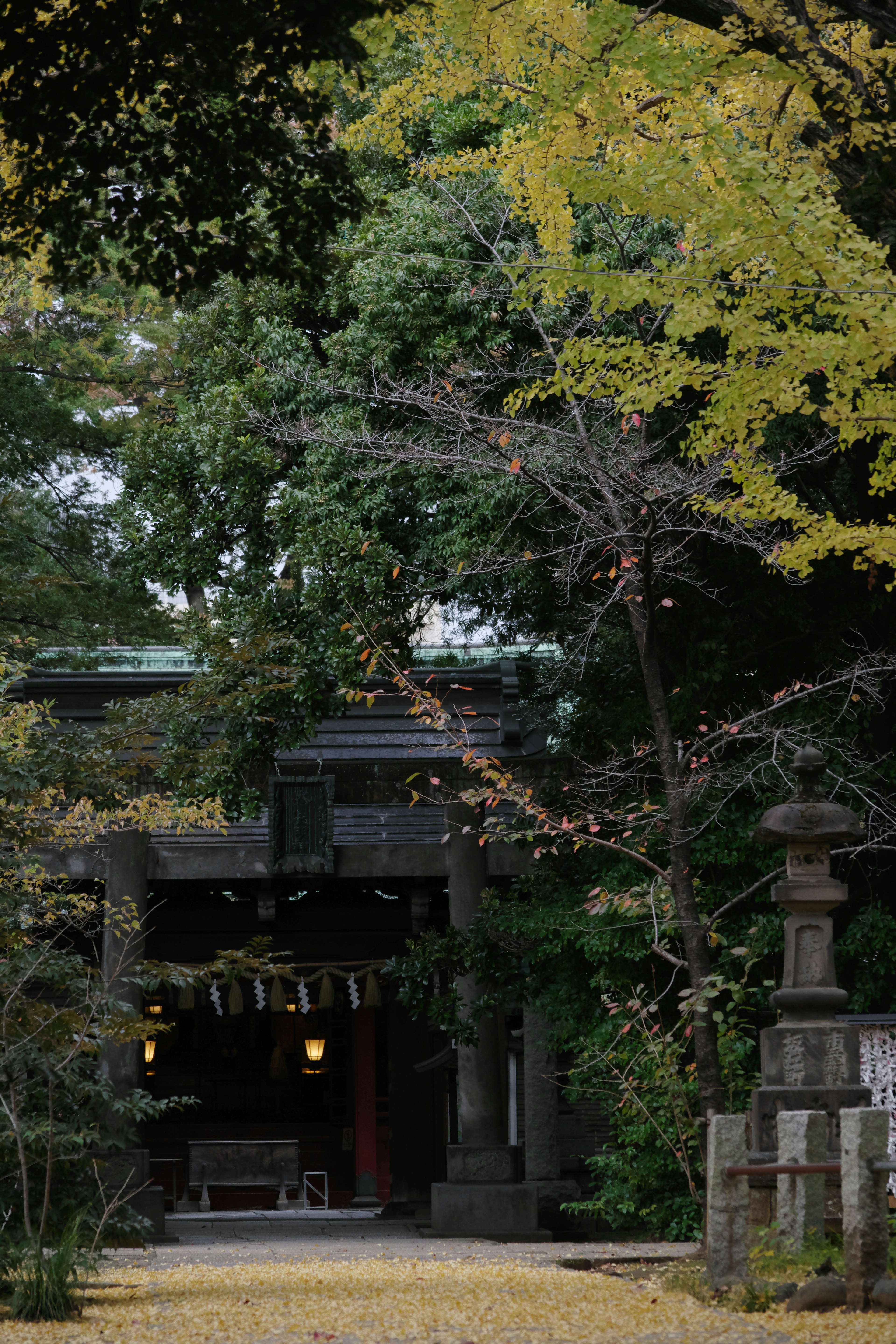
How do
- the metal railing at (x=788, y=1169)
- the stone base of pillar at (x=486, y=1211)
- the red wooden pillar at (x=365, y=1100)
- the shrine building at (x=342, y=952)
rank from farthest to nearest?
the red wooden pillar at (x=365, y=1100), the shrine building at (x=342, y=952), the stone base of pillar at (x=486, y=1211), the metal railing at (x=788, y=1169)

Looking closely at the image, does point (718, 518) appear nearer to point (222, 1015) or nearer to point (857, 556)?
point (857, 556)

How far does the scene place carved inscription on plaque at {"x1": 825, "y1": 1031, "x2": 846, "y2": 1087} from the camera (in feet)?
22.9

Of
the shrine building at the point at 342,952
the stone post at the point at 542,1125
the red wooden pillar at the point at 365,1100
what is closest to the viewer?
the shrine building at the point at 342,952

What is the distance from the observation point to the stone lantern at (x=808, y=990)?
6.91 meters

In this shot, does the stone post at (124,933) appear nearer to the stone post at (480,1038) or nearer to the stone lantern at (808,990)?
the stone post at (480,1038)

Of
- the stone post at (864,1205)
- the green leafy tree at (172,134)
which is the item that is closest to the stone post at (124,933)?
the green leafy tree at (172,134)

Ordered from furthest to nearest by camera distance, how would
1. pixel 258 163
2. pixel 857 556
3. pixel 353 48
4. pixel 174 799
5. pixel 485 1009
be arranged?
1. pixel 485 1009
2. pixel 174 799
3. pixel 857 556
4. pixel 258 163
5. pixel 353 48

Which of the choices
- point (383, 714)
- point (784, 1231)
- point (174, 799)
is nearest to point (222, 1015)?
point (383, 714)

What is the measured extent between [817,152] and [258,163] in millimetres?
2774

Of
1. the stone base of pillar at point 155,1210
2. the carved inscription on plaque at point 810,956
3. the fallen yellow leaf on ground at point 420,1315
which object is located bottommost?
the stone base of pillar at point 155,1210

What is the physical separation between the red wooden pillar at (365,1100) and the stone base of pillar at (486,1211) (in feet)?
20.1

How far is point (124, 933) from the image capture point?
453 inches

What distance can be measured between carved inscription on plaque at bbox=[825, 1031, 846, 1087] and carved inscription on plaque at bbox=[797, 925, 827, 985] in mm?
316

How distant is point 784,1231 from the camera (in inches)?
238
